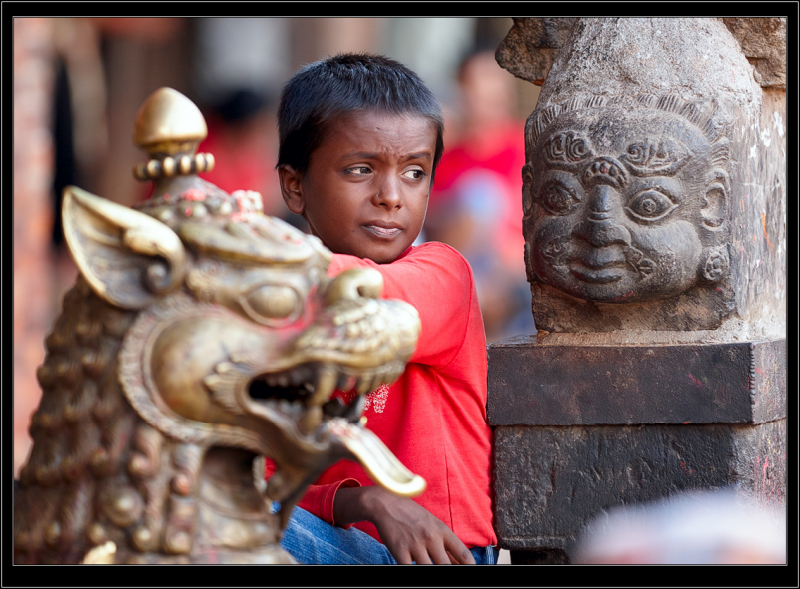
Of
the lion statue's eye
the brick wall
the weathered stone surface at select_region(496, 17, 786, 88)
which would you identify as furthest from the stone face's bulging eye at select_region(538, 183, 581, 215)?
the brick wall

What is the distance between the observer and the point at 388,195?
6.33 ft

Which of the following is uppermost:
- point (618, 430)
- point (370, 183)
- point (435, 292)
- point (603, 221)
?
point (370, 183)

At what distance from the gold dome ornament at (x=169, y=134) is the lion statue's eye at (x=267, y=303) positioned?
209 millimetres

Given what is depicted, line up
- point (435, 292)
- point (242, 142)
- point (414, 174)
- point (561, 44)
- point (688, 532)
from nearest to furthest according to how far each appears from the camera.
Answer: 1. point (688, 532)
2. point (435, 292)
3. point (414, 174)
4. point (561, 44)
5. point (242, 142)

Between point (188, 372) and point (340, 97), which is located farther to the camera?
point (340, 97)

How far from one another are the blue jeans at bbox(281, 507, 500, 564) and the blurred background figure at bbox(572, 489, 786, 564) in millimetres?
475

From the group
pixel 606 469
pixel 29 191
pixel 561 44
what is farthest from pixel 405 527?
pixel 29 191

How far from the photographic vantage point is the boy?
1.84 m

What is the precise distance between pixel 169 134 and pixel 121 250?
0.56 feet

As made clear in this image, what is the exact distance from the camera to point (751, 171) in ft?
6.44

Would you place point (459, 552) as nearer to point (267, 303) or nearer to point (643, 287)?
point (643, 287)

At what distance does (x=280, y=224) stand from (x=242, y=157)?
125 inches

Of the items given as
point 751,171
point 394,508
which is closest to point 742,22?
point 751,171

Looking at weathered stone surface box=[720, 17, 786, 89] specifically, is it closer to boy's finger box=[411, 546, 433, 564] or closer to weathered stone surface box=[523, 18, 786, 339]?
weathered stone surface box=[523, 18, 786, 339]
